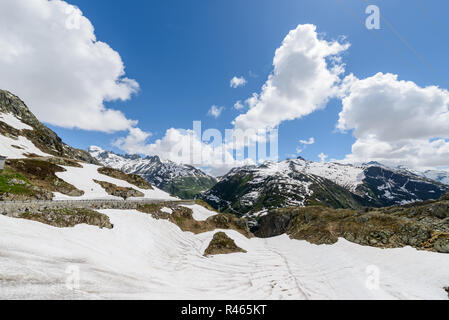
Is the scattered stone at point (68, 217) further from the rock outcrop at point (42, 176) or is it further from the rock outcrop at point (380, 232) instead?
the rock outcrop at point (380, 232)

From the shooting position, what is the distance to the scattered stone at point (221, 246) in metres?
41.8

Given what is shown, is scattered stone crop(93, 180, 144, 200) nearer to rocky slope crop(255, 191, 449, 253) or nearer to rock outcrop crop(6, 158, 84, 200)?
rock outcrop crop(6, 158, 84, 200)

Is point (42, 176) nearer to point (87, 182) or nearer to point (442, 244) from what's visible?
point (87, 182)

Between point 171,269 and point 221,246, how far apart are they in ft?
54.6

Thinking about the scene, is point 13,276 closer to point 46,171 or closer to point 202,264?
point 202,264

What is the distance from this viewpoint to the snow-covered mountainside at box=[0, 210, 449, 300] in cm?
1666

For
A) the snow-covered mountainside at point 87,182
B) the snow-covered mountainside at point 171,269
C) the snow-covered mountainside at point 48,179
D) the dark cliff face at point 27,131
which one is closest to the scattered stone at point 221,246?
the snow-covered mountainside at point 171,269

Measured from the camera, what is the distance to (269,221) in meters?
128

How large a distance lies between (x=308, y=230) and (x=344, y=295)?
1693 inches

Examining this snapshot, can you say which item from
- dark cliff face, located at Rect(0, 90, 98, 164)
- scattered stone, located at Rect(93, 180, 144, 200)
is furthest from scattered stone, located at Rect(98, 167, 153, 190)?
dark cliff face, located at Rect(0, 90, 98, 164)

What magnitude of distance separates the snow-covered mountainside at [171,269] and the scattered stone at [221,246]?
1.49m

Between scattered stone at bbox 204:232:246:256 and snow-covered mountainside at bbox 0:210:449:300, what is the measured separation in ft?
4.89
